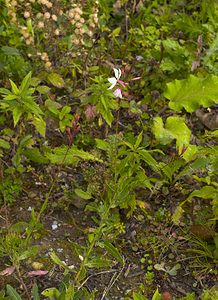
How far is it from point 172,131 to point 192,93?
33cm

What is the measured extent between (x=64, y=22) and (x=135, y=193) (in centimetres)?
129

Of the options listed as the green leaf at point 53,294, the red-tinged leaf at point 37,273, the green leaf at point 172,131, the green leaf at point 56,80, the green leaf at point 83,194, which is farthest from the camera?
the green leaf at point 56,80

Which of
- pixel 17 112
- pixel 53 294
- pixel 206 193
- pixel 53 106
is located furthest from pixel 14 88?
pixel 206 193

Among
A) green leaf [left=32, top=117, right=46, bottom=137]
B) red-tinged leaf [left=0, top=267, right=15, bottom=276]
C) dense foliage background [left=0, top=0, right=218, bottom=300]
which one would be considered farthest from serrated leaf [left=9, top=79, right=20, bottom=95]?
red-tinged leaf [left=0, top=267, right=15, bottom=276]

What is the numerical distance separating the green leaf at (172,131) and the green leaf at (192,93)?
0.12 m

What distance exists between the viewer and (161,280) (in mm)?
2982

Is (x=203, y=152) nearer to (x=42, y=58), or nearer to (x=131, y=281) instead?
(x=131, y=281)

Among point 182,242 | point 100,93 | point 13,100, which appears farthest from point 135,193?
point 13,100

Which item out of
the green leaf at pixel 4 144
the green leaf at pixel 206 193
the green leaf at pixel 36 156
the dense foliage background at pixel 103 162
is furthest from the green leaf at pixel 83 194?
the green leaf at pixel 206 193

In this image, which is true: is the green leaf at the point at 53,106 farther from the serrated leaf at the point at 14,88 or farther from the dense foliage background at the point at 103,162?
the serrated leaf at the point at 14,88

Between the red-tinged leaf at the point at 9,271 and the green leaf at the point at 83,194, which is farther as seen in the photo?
the green leaf at the point at 83,194

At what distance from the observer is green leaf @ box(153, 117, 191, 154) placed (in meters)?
3.32

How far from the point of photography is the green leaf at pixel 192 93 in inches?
139

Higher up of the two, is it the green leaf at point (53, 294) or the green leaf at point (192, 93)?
the green leaf at point (192, 93)
